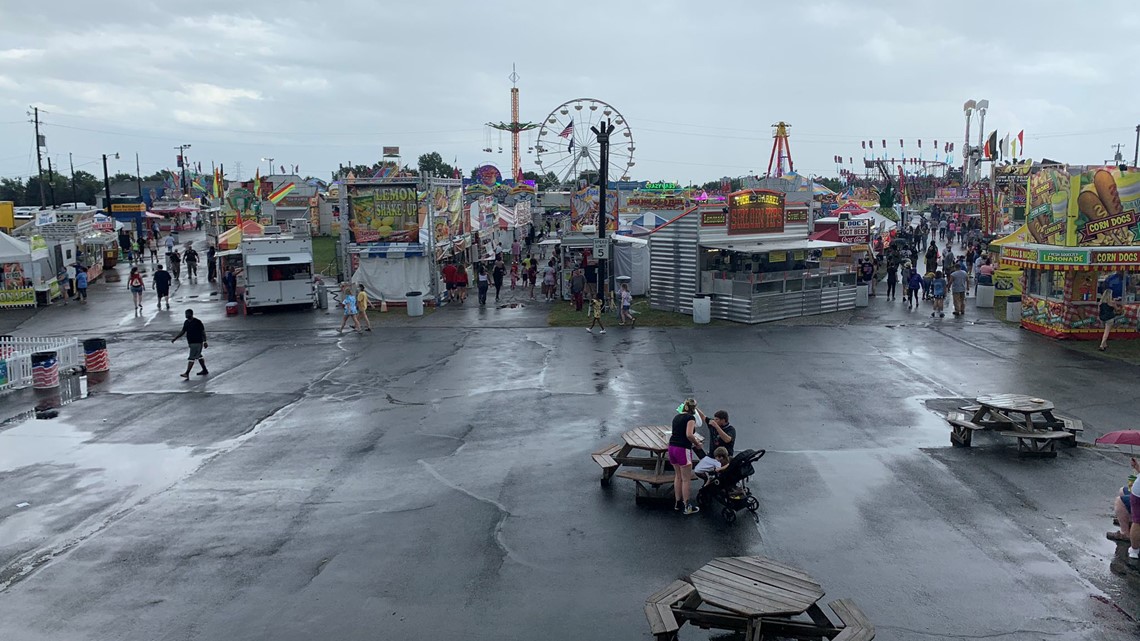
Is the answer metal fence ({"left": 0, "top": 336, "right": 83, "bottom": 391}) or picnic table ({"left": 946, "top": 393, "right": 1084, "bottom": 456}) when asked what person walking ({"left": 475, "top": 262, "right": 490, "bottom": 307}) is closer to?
metal fence ({"left": 0, "top": 336, "right": 83, "bottom": 391})

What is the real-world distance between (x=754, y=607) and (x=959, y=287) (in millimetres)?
21048

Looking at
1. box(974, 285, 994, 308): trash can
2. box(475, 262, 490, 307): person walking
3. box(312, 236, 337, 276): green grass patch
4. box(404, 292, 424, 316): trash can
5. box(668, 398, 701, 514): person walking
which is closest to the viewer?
box(668, 398, 701, 514): person walking

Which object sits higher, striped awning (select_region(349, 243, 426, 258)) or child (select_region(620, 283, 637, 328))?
striped awning (select_region(349, 243, 426, 258))

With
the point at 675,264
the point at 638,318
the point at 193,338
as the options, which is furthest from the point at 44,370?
the point at 675,264

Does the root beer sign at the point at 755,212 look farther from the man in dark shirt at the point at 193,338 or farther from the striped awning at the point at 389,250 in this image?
the man in dark shirt at the point at 193,338

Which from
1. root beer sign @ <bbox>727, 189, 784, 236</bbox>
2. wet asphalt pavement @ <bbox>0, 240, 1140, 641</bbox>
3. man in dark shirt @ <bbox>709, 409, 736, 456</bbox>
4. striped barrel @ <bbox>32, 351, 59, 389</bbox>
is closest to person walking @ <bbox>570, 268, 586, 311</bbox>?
root beer sign @ <bbox>727, 189, 784, 236</bbox>

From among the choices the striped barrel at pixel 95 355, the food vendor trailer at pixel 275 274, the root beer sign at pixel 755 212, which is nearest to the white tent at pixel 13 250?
the food vendor trailer at pixel 275 274

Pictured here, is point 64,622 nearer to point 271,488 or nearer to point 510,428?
point 271,488

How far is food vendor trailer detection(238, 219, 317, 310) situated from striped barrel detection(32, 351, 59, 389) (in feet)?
33.2

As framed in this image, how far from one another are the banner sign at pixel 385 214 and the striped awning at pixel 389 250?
413 mm

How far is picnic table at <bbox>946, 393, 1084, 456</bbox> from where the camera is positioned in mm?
12227

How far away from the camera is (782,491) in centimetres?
1098

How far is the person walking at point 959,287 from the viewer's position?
25344mm

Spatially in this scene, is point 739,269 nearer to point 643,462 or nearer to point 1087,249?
point 1087,249
